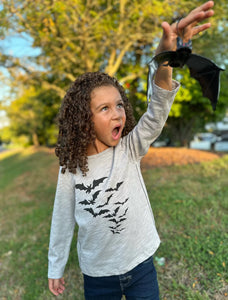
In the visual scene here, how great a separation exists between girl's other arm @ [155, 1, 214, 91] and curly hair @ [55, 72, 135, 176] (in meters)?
0.36

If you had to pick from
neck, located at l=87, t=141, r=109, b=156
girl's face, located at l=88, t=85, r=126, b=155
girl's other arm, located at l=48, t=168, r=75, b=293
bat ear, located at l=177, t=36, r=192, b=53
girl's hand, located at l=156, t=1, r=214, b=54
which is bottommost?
girl's other arm, located at l=48, t=168, r=75, b=293

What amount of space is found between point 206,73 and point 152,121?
422mm

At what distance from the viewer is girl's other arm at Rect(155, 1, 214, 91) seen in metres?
0.99

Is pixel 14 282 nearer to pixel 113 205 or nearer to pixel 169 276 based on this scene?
pixel 169 276

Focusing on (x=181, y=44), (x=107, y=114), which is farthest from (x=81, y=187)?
(x=181, y=44)

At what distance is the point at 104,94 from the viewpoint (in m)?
1.37

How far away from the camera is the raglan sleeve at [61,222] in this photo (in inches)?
58.0

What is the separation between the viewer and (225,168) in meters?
5.59

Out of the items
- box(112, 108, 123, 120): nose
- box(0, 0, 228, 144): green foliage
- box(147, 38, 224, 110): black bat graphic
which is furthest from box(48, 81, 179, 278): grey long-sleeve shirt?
box(0, 0, 228, 144): green foliage

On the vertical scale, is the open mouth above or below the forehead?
below

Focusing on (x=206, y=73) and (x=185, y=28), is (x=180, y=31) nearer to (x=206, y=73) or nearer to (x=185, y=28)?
(x=185, y=28)

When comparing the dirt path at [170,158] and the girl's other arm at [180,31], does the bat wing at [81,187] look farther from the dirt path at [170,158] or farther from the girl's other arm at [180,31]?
the dirt path at [170,158]

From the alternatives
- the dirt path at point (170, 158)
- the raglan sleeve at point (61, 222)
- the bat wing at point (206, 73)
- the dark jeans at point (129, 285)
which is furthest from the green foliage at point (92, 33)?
the dark jeans at point (129, 285)

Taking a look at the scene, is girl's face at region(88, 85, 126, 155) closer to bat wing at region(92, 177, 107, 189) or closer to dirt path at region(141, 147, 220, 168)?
bat wing at region(92, 177, 107, 189)
